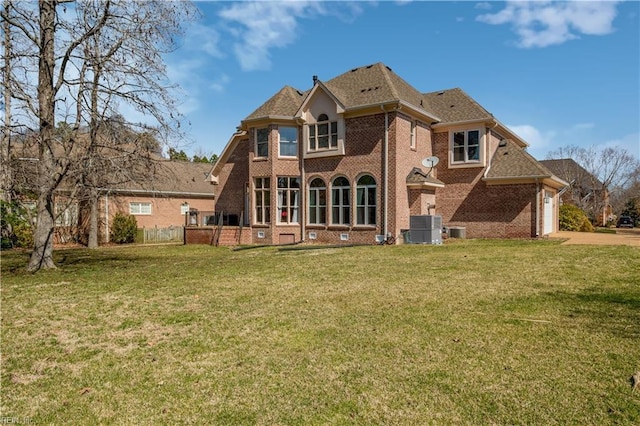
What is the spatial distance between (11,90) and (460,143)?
19.8m

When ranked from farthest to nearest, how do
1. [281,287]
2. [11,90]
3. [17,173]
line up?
1. [17,173]
2. [11,90]
3. [281,287]

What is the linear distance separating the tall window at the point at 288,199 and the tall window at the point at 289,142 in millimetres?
1428

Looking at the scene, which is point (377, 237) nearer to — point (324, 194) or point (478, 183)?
point (324, 194)

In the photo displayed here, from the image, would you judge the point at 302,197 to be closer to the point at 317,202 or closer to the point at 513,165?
the point at 317,202

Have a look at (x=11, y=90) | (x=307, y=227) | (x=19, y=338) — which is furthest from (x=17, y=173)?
(x=307, y=227)

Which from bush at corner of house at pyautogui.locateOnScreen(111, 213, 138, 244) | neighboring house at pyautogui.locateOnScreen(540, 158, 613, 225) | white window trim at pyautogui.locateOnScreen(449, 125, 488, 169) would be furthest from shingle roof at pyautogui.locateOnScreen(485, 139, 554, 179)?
neighboring house at pyautogui.locateOnScreen(540, 158, 613, 225)

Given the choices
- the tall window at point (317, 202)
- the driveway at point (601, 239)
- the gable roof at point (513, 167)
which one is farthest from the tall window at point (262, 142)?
the driveway at point (601, 239)

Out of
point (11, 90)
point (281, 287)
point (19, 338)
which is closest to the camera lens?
point (19, 338)

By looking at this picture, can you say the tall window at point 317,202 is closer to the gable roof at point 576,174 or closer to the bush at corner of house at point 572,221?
the bush at corner of house at point 572,221

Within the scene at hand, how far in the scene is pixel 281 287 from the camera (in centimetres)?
946

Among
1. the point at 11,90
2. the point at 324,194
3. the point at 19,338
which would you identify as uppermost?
the point at 11,90

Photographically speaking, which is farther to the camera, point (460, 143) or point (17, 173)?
point (460, 143)

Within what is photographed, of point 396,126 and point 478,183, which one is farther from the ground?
point 396,126

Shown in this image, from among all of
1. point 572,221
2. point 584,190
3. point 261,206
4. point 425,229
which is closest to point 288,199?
point 261,206
